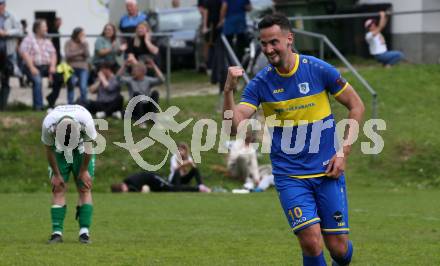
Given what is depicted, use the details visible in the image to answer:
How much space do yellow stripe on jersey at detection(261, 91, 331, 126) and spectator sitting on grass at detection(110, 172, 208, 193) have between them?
1175cm

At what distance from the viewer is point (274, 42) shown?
9.02 metres

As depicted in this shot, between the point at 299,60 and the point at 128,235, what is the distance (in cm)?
540

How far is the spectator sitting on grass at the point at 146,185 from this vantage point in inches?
824

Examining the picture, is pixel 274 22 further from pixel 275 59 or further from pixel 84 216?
pixel 84 216

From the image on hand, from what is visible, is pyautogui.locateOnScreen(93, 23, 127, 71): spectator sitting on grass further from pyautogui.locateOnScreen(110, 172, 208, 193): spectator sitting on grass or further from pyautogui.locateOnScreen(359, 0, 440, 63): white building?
pyautogui.locateOnScreen(359, 0, 440, 63): white building

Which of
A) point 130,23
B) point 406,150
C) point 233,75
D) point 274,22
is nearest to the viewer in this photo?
point 233,75

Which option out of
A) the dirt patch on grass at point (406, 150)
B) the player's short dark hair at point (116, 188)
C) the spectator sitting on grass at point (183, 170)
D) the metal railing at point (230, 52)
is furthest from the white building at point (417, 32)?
the player's short dark hair at point (116, 188)

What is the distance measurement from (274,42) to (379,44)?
59.7 feet

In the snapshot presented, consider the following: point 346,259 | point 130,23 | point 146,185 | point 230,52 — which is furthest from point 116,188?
point 346,259

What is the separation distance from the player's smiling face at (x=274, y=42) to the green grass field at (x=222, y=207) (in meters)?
2.94

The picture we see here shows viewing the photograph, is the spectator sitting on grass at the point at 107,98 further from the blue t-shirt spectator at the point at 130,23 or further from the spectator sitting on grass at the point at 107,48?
the blue t-shirt spectator at the point at 130,23

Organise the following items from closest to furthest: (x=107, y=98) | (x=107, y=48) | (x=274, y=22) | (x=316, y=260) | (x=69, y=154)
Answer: (x=316, y=260)
(x=274, y=22)
(x=69, y=154)
(x=107, y=98)
(x=107, y=48)

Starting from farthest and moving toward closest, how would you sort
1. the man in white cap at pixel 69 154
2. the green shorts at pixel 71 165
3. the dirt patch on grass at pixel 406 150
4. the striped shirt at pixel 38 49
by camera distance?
1. the striped shirt at pixel 38 49
2. the dirt patch on grass at pixel 406 150
3. the green shorts at pixel 71 165
4. the man in white cap at pixel 69 154

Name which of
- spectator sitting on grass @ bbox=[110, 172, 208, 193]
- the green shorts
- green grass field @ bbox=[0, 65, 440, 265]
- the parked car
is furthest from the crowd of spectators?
the green shorts
